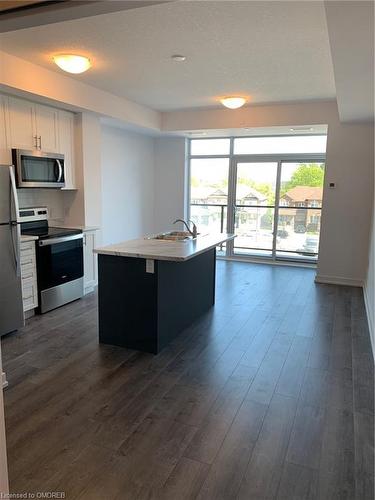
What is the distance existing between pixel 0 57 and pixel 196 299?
3.11 metres

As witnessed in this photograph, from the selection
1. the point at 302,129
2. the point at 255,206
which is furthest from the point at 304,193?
the point at 302,129

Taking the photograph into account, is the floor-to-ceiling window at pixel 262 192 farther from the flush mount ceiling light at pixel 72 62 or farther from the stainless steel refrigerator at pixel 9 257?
the stainless steel refrigerator at pixel 9 257

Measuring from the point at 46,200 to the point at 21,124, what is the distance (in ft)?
3.57

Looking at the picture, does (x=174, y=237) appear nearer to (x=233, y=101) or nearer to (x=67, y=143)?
(x=67, y=143)

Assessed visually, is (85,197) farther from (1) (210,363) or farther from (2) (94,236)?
(1) (210,363)

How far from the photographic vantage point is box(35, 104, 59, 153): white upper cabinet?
4352 mm

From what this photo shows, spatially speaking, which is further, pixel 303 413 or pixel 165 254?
pixel 165 254

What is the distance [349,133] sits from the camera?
18.1 ft

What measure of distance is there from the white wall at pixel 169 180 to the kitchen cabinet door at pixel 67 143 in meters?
2.86

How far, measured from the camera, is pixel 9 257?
3.58 metres

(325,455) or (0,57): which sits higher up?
(0,57)

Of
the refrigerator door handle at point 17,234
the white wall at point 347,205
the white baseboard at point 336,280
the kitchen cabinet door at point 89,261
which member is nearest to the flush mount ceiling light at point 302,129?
the white wall at point 347,205

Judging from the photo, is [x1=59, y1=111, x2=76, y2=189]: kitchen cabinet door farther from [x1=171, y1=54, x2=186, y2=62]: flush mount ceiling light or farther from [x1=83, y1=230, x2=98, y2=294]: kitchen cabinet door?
[x1=171, y1=54, x2=186, y2=62]: flush mount ceiling light

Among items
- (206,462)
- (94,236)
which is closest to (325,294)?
(94,236)
